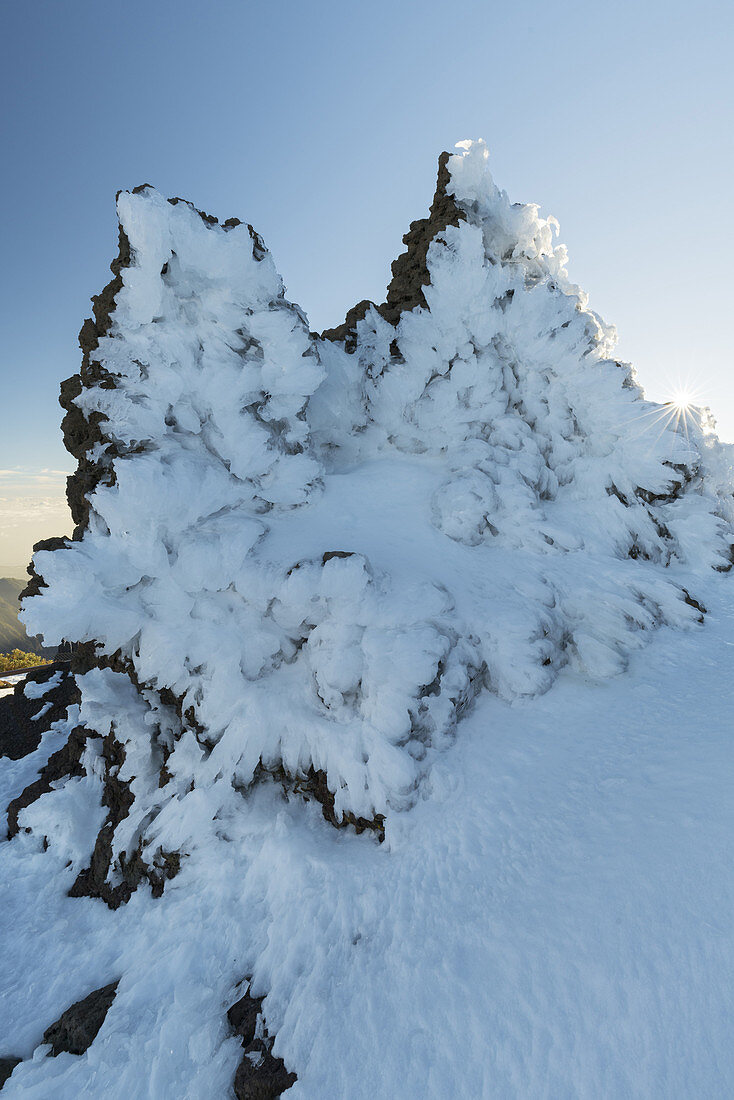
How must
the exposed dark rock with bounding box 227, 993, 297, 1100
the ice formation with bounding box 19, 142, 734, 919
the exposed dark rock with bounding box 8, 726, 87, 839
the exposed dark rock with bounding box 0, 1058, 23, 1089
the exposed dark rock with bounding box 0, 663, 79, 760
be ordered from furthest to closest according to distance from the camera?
the exposed dark rock with bounding box 0, 663, 79, 760 → the exposed dark rock with bounding box 8, 726, 87, 839 → the ice formation with bounding box 19, 142, 734, 919 → the exposed dark rock with bounding box 0, 1058, 23, 1089 → the exposed dark rock with bounding box 227, 993, 297, 1100

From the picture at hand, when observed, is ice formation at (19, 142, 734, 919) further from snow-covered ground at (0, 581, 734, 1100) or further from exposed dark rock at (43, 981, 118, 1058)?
exposed dark rock at (43, 981, 118, 1058)

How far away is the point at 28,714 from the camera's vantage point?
1388 cm

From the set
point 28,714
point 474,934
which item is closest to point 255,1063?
point 474,934

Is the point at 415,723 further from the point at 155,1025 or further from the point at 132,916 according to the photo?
the point at 132,916

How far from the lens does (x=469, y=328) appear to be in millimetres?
10859

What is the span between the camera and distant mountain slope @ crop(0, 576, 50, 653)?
86194 mm

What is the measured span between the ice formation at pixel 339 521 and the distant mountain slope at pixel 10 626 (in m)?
79.9

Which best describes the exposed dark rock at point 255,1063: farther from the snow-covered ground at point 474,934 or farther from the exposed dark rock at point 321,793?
the exposed dark rock at point 321,793

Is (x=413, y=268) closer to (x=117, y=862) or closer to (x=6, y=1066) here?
(x=117, y=862)

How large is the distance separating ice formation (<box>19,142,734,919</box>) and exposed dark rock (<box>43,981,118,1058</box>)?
4.73 ft

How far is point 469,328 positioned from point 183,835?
36.4 ft

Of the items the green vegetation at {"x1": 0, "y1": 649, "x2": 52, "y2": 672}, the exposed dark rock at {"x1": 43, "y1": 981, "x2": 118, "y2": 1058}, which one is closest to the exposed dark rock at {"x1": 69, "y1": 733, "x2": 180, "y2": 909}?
the exposed dark rock at {"x1": 43, "y1": 981, "x2": 118, "y2": 1058}

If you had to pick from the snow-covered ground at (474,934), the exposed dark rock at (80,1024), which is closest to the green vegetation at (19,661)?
the snow-covered ground at (474,934)

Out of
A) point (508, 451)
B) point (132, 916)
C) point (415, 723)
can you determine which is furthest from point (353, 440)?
point (132, 916)
